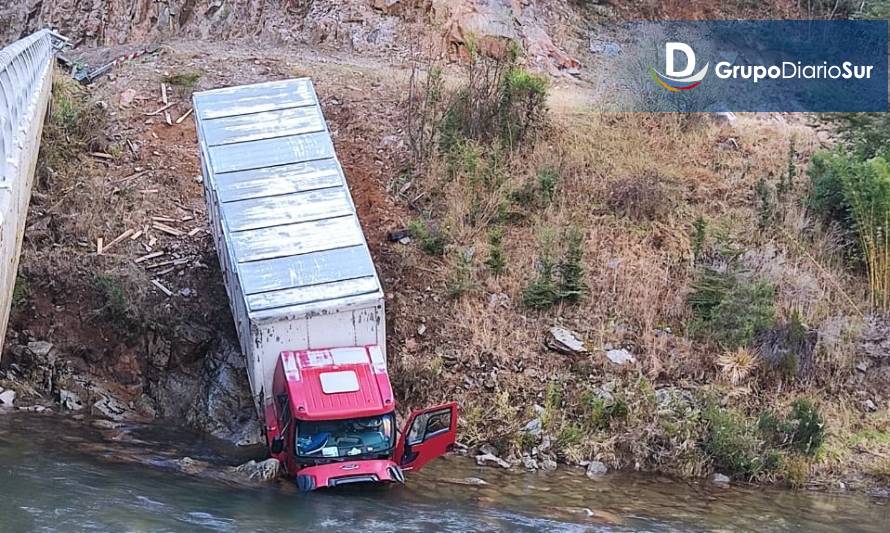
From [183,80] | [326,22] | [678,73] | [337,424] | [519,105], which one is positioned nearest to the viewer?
[337,424]

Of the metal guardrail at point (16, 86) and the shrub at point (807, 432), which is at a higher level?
the metal guardrail at point (16, 86)

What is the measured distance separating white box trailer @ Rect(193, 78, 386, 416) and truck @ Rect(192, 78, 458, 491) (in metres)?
0.01

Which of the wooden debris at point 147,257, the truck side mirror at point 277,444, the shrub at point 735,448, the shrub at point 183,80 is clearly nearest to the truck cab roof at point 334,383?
the truck side mirror at point 277,444

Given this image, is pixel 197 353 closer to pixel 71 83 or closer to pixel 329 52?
pixel 71 83

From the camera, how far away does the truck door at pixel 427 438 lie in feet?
38.3

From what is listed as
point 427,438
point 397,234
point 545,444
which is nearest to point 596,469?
point 545,444

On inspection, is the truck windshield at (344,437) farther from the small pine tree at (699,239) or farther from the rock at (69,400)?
the small pine tree at (699,239)

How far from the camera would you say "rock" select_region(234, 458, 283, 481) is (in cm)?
1146

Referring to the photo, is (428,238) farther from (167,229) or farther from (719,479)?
(719,479)

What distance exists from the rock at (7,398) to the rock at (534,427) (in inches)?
256

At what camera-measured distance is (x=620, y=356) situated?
14.2 m

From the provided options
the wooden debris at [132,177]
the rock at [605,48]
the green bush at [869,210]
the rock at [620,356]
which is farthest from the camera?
the rock at [605,48]

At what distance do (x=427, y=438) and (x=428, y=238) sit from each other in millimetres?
4472

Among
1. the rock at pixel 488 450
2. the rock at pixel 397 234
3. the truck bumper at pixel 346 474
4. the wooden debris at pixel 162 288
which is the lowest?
the rock at pixel 488 450
